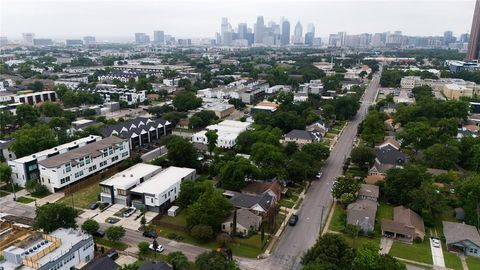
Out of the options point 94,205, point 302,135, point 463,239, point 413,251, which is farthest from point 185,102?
point 463,239

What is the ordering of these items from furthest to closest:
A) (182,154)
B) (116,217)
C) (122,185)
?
1. (182,154)
2. (122,185)
3. (116,217)

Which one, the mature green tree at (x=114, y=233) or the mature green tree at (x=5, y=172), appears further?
the mature green tree at (x=5, y=172)

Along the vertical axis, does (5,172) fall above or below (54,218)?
below

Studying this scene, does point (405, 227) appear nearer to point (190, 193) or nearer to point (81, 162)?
point (190, 193)

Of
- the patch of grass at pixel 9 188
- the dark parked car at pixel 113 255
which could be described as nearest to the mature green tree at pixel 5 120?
the patch of grass at pixel 9 188

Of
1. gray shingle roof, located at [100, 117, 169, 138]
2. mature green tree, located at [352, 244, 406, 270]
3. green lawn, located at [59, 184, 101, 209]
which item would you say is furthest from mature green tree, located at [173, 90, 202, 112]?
mature green tree, located at [352, 244, 406, 270]

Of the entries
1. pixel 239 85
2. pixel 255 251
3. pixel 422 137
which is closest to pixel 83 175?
pixel 255 251

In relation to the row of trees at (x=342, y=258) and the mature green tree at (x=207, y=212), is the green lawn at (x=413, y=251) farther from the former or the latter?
the mature green tree at (x=207, y=212)
